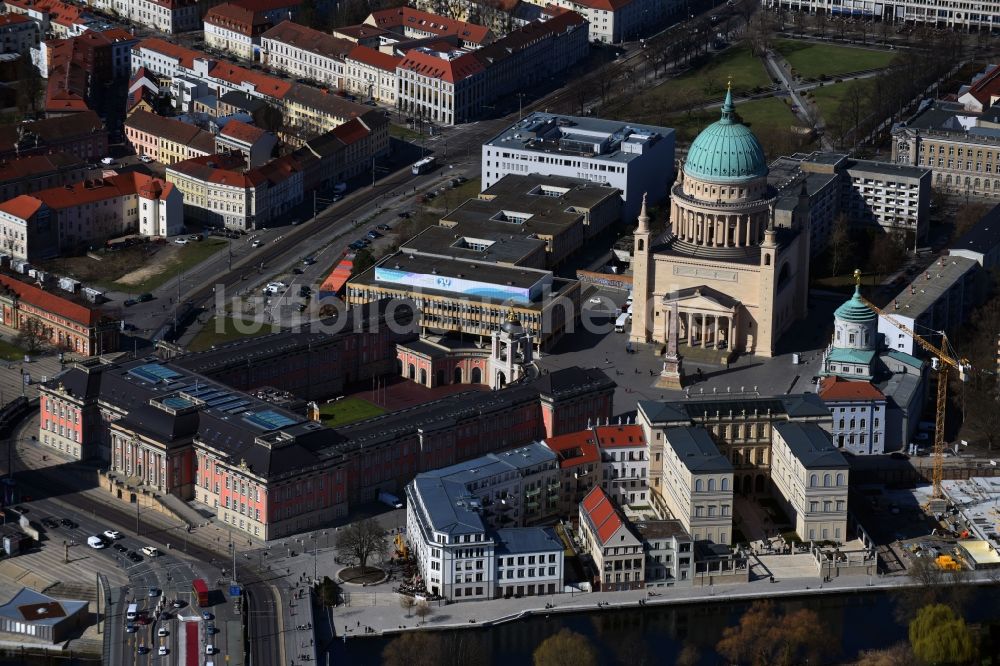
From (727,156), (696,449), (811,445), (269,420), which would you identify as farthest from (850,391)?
(269,420)

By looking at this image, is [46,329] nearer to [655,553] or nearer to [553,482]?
[553,482]

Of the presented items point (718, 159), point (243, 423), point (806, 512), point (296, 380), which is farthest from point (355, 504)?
point (718, 159)

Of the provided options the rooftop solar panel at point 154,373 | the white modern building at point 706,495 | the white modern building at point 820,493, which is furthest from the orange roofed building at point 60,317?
the white modern building at point 820,493

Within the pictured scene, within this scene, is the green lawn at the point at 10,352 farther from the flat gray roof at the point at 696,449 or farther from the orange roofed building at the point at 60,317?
the flat gray roof at the point at 696,449

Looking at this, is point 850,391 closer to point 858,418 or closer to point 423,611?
point 858,418

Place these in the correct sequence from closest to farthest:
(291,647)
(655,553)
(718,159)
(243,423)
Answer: (291,647), (655,553), (243,423), (718,159)
